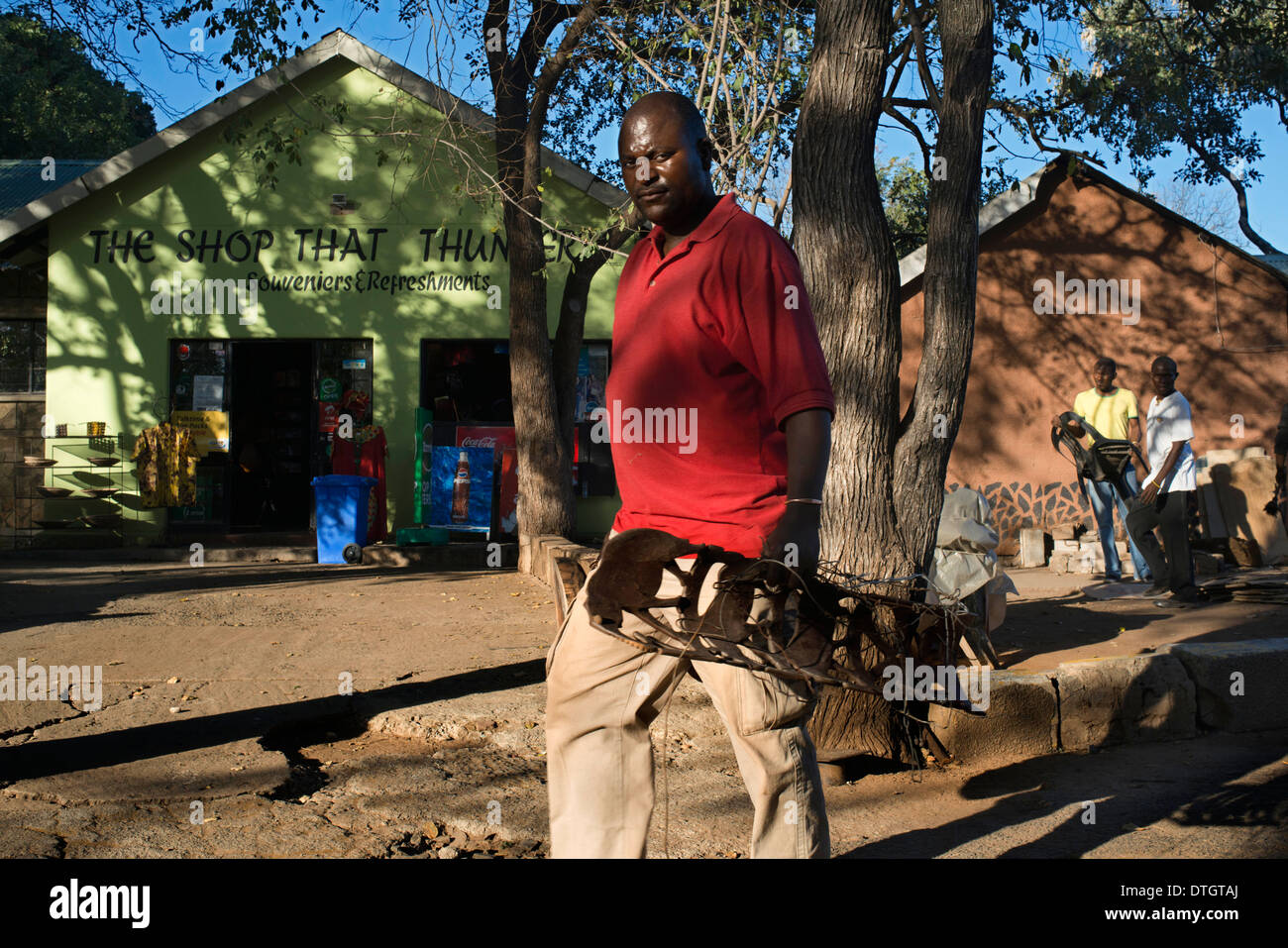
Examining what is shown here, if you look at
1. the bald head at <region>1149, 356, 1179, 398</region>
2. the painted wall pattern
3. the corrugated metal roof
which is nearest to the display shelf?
the painted wall pattern

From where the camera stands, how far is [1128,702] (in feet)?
18.8

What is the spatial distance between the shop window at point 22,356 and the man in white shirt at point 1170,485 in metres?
13.7

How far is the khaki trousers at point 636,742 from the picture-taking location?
260 centimetres

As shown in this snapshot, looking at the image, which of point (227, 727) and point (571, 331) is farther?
point (571, 331)

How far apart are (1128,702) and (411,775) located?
3.61 metres

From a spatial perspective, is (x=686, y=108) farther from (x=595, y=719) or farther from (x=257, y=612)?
(x=257, y=612)

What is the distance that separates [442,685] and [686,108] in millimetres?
4051

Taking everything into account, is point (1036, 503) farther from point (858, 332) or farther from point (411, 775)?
point (411, 775)

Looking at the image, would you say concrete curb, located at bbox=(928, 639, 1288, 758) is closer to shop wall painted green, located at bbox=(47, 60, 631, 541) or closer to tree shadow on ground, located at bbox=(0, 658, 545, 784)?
tree shadow on ground, located at bbox=(0, 658, 545, 784)

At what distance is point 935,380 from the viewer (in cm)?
569

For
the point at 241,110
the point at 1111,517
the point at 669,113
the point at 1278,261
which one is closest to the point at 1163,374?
the point at 1111,517

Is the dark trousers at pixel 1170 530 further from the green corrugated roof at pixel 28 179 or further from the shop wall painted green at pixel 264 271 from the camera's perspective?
the green corrugated roof at pixel 28 179

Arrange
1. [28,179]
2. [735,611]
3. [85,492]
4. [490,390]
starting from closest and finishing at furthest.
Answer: [735,611]
[85,492]
[490,390]
[28,179]

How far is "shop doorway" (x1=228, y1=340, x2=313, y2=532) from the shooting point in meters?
16.3
